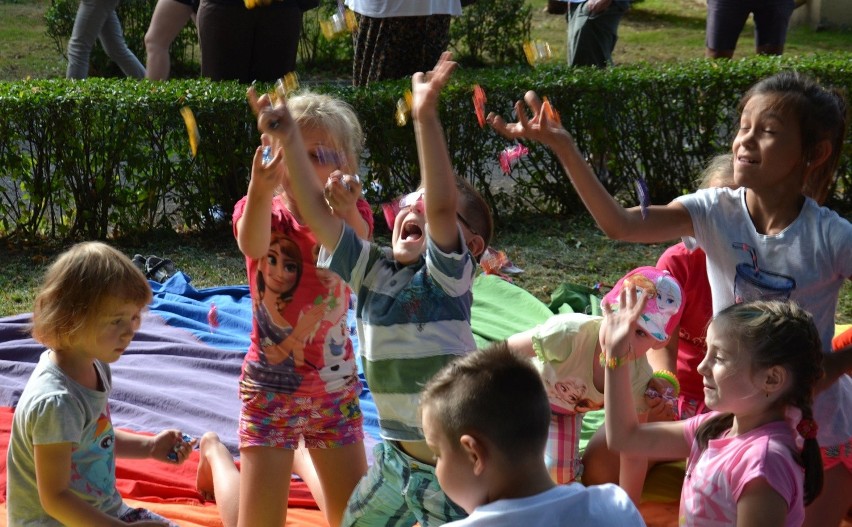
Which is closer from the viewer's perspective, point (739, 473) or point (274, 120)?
point (739, 473)

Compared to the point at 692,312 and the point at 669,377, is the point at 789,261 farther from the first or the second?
the point at 692,312

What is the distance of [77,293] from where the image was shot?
2965 millimetres

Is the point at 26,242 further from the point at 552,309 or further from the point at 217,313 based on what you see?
the point at 552,309

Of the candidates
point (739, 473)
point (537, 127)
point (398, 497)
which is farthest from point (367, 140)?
point (739, 473)

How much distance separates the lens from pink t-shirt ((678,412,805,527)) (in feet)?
8.87

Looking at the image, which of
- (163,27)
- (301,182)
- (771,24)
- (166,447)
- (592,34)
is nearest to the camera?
(301,182)

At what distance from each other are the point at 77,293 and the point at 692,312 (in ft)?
8.19

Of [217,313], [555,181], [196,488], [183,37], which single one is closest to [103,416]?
[196,488]

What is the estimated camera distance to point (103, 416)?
3068 millimetres

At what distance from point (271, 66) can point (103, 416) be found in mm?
4324

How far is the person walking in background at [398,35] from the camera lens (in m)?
7.24

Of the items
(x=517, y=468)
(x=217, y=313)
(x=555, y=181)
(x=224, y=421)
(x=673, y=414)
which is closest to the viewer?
(x=517, y=468)

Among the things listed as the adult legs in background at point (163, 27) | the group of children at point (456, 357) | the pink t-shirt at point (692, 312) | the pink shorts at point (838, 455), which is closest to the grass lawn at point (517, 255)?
the adult legs in background at point (163, 27)

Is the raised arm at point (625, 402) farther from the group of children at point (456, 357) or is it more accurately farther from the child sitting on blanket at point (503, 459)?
the child sitting on blanket at point (503, 459)
